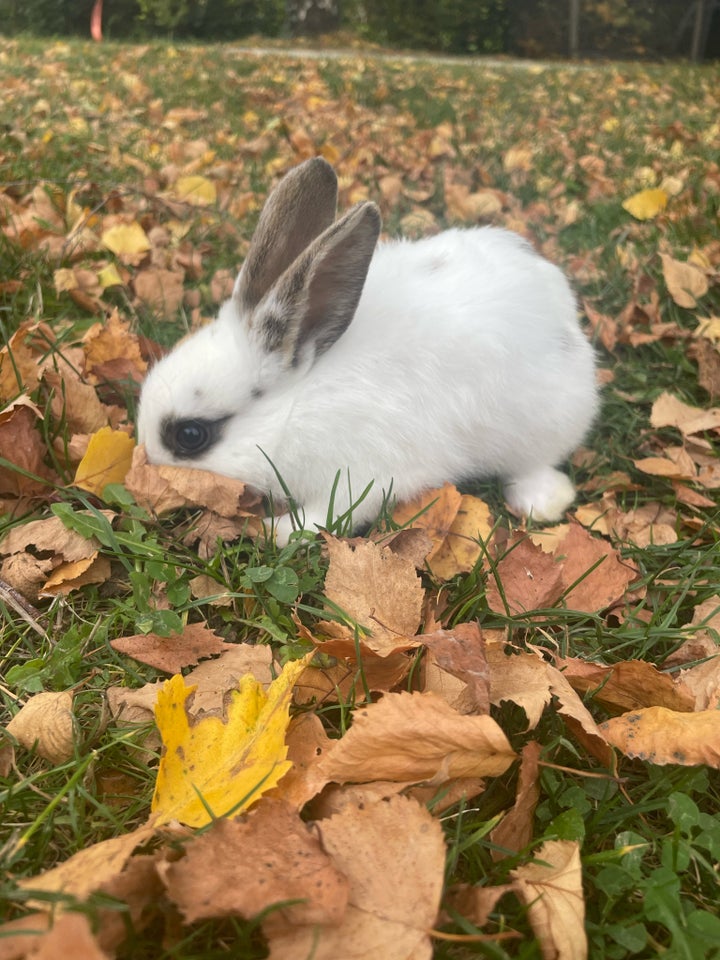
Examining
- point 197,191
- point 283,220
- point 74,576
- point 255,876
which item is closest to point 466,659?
point 255,876

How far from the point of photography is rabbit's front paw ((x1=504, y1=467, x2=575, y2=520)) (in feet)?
8.12

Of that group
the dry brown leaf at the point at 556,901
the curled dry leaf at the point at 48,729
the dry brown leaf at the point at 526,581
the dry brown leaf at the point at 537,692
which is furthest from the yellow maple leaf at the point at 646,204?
the curled dry leaf at the point at 48,729

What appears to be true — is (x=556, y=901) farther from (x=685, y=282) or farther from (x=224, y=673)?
(x=685, y=282)

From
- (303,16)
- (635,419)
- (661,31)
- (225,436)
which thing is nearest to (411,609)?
(225,436)

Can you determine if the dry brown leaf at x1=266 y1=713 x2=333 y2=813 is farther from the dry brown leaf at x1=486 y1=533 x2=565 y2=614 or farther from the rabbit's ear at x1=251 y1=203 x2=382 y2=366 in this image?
the rabbit's ear at x1=251 y1=203 x2=382 y2=366

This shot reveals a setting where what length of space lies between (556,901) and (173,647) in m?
0.96

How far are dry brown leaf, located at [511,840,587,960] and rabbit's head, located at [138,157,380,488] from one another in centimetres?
137

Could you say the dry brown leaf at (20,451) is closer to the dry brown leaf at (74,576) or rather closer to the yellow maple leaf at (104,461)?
the yellow maple leaf at (104,461)

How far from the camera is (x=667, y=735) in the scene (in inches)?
56.2

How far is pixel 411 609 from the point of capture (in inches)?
68.3

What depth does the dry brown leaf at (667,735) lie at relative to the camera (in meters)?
1.39

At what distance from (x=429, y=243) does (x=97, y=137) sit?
3.65 m

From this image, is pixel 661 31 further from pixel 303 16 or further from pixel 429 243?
pixel 429 243

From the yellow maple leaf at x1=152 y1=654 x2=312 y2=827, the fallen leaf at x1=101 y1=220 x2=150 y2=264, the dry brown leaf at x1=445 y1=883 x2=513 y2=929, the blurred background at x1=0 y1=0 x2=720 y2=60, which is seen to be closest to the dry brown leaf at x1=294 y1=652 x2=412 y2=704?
the yellow maple leaf at x1=152 y1=654 x2=312 y2=827
